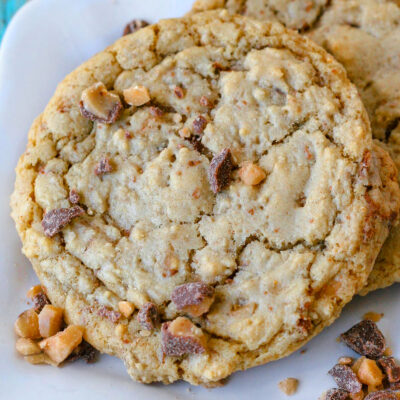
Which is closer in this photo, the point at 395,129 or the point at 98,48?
the point at 395,129

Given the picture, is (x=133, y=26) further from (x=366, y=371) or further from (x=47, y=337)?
(x=366, y=371)

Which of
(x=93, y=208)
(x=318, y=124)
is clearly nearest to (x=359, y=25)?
(x=318, y=124)

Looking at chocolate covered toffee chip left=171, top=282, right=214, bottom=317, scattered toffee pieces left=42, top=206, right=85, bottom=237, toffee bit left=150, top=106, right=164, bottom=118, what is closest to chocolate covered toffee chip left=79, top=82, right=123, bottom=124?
toffee bit left=150, top=106, right=164, bottom=118

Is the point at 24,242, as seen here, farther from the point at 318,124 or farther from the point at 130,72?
the point at 318,124

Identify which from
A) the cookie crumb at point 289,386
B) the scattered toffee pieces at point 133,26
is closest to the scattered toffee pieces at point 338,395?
the cookie crumb at point 289,386

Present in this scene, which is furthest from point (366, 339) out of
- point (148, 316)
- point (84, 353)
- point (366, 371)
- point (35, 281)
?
point (35, 281)

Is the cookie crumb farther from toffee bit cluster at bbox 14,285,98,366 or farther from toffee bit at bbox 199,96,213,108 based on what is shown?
toffee bit at bbox 199,96,213,108

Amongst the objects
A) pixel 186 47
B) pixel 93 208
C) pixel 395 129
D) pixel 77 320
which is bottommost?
Result: pixel 395 129
